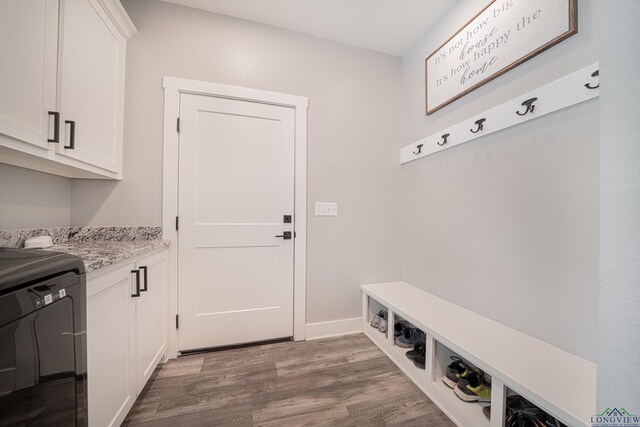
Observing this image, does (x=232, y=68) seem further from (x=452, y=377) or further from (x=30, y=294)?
(x=452, y=377)

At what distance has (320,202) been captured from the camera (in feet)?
6.86

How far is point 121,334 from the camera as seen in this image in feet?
3.59

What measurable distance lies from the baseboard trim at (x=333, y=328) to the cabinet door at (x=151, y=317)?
1085mm

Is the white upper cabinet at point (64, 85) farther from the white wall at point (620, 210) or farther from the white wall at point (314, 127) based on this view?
the white wall at point (620, 210)

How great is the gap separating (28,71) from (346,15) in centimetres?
194

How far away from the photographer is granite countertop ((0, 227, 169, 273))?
113 centimetres

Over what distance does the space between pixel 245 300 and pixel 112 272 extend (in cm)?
104

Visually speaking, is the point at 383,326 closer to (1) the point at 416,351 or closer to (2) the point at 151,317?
(1) the point at 416,351

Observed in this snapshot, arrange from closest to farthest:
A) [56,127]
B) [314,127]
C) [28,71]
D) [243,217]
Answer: [28,71], [56,127], [243,217], [314,127]

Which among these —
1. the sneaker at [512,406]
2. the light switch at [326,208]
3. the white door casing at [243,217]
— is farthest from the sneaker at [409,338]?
the light switch at [326,208]

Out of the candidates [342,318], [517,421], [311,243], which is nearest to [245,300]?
[311,243]

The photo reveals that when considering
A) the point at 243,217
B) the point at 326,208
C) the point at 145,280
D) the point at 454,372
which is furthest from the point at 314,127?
the point at 454,372

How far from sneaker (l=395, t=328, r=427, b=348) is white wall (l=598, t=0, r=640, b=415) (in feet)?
4.37

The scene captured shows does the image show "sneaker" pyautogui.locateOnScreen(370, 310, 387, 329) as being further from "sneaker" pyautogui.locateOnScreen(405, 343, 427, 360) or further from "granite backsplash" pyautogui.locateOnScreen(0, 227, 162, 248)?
"granite backsplash" pyautogui.locateOnScreen(0, 227, 162, 248)
